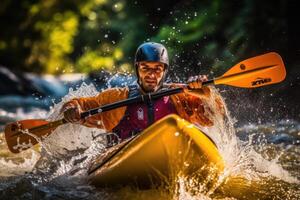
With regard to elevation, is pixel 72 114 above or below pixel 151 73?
below

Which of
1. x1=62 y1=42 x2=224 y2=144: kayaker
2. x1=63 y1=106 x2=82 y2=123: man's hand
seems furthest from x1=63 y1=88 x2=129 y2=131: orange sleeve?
x1=63 y1=106 x2=82 y2=123: man's hand

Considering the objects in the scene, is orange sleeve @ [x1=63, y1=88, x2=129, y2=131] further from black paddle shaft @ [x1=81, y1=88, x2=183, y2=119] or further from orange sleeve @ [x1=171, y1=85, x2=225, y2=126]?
orange sleeve @ [x1=171, y1=85, x2=225, y2=126]

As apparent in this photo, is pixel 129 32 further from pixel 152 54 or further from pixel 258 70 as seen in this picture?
pixel 258 70

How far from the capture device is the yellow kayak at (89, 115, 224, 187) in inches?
135

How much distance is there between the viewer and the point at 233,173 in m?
4.48

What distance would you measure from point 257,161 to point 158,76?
1479 mm

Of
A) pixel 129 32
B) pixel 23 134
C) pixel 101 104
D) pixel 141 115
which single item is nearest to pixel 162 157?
pixel 141 115

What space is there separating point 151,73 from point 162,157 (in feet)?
4.33

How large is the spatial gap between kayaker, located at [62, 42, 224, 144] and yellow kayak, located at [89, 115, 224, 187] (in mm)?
781

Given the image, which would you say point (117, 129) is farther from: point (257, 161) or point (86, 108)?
point (257, 161)

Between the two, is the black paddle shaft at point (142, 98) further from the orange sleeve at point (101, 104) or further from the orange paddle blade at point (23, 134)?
the orange paddle blade at point (23, 134)

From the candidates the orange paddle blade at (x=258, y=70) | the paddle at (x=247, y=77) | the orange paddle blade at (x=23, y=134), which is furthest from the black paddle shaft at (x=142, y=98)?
the orange paddle blade at (x=23, y=134)

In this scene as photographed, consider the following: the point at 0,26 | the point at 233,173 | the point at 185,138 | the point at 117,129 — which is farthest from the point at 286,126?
the point at 0,26

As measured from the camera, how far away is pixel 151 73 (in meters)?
4.62
